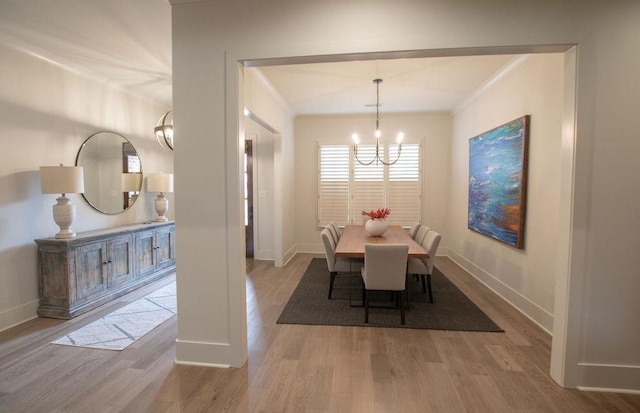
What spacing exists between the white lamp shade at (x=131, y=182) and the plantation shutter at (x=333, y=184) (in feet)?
10.1

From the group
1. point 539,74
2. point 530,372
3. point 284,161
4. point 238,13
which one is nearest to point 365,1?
point 238,13

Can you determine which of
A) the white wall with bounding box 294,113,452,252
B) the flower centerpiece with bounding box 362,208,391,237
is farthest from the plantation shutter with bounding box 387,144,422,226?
the flower centerpiece with bounding box 362,208,391,237

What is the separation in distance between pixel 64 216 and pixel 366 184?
4.51 m

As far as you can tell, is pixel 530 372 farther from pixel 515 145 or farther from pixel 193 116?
pixel 193 116

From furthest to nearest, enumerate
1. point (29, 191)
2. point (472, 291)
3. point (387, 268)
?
point (472, 291), point (29, 191), point (387, 268)

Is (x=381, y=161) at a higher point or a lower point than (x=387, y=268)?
higher

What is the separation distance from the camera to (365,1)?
199 cm

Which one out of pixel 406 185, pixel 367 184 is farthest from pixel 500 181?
pixel 367 184

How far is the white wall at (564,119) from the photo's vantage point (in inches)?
74.9

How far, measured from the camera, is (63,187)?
3045 mm

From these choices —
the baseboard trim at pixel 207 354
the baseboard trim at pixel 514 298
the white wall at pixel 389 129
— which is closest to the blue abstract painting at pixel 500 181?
the baseboard trim at pixel 514 298

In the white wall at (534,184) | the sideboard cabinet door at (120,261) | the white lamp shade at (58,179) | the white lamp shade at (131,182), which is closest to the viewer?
the white wall at (534,184)

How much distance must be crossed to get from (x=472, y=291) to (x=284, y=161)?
347cm

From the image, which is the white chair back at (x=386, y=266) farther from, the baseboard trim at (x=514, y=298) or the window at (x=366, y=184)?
the window at (x=366, y=184)
